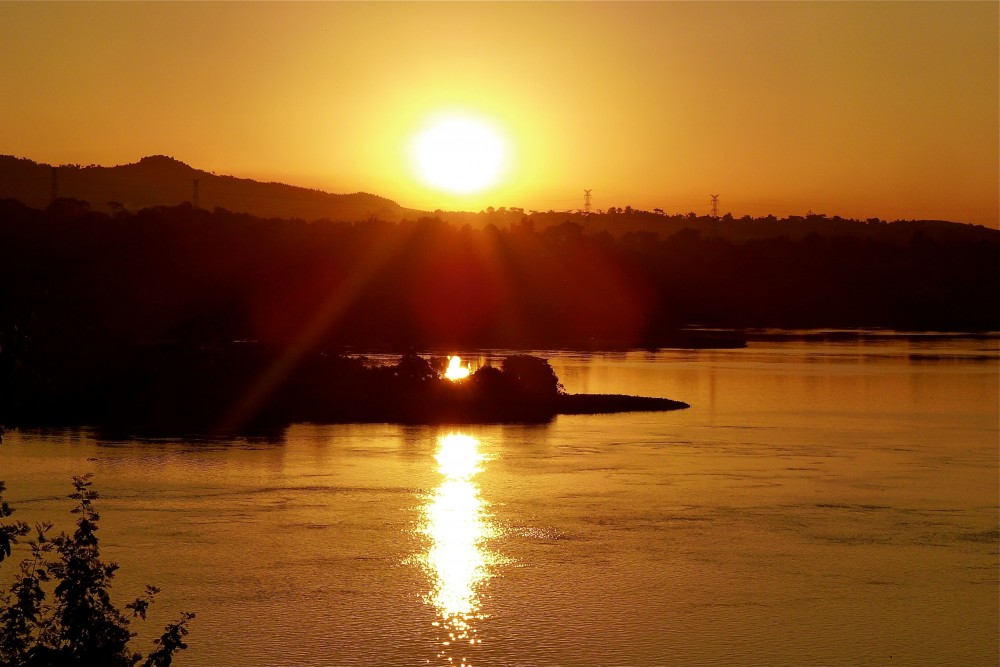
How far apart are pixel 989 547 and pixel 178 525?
13.3 m

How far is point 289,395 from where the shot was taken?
3794 cm

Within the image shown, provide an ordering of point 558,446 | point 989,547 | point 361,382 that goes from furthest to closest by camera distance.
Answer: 1. point 361,382
2. point 558,446
3. point 989,547

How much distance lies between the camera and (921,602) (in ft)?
53.0

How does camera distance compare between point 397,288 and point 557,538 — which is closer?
point 557,538

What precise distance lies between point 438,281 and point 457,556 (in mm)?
78751

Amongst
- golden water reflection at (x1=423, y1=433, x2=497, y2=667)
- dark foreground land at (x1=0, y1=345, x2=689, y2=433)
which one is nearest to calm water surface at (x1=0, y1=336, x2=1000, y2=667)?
golden water reflection at (x1=423, y1=433, x2=497, y2=667)

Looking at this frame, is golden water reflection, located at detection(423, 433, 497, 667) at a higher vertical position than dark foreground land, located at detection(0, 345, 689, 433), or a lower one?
lower

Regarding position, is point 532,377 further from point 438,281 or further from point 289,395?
point 438,281

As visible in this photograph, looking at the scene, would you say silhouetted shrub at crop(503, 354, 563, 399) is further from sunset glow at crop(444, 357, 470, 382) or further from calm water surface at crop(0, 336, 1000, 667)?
sunset glow at crop(444, 357, 470, 382)

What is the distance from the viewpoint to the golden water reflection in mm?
14334

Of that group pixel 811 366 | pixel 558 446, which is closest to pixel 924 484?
pixel 558 446

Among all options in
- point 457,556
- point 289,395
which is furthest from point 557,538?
point 289,395

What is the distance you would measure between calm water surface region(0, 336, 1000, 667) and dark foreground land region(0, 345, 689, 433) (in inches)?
85.5

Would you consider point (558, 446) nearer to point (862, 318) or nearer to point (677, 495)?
point (677, 495)
